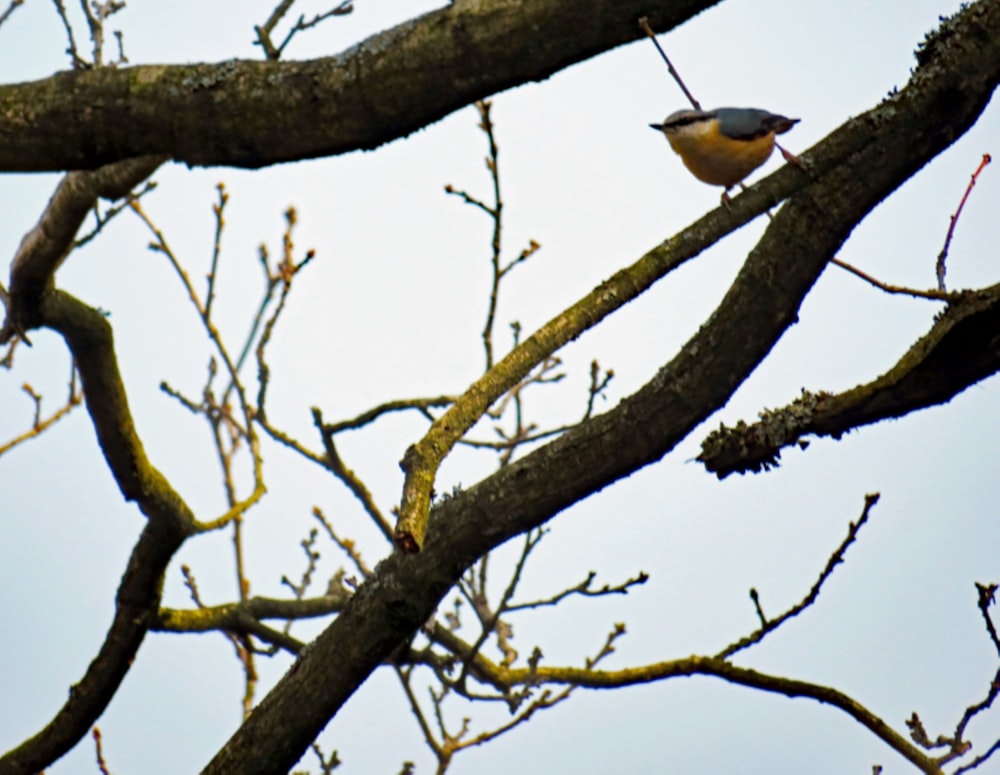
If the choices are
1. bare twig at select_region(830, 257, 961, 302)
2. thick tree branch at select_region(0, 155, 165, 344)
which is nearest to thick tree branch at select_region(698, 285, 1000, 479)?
bare twig at select_region(830, 257, 961, 302)

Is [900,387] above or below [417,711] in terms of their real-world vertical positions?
below

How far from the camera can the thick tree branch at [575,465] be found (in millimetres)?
2494

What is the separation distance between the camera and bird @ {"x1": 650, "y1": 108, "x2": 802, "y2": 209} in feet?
9.47

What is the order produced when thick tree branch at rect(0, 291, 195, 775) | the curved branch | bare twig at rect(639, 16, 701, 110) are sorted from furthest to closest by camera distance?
the curved branch → thick tree branch at rect(0, 291, 195, 775) → bare twig at rect(639, 16, 701, 110)

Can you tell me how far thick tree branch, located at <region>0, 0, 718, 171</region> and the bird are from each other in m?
0.90

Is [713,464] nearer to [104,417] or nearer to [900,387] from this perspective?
[900,387]

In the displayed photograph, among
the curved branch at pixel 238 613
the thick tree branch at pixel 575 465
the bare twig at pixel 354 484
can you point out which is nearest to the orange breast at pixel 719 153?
the thick tree branch at pixel 575 465

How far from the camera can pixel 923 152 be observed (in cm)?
240

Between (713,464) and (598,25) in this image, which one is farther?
(713,464)

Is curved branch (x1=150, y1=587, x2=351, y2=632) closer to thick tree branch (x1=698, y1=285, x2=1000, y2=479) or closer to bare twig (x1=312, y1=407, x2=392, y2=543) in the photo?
bare twig (x1=312, y1=407, x2=392, y2=543)

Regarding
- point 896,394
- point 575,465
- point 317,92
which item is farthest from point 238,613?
point 896,394

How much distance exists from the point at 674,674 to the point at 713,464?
2.02ft

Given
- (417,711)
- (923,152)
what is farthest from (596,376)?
(923,152)

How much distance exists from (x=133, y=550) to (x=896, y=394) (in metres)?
2.30
